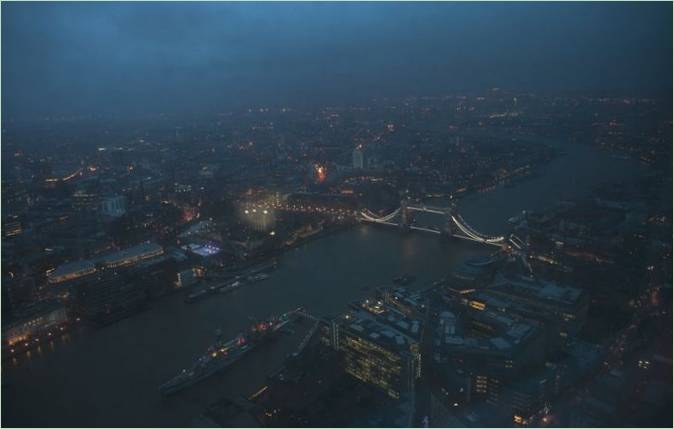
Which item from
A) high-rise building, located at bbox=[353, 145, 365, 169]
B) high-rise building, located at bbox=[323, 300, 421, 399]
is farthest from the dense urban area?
high-rise building, located at bbox=[353, 145, 365, 169]

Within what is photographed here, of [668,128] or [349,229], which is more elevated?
[668,128]

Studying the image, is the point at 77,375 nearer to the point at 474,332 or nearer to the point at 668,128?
the point at 474,332

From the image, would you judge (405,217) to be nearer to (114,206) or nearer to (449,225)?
(449,225)

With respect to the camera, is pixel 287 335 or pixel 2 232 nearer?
pixel 287 335

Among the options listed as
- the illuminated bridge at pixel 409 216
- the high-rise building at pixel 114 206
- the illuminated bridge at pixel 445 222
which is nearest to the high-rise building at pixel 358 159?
the illuminated bridge at pixel 409 216

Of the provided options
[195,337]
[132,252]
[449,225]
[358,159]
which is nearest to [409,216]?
[449,225]

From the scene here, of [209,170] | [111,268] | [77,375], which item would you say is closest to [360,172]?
[209,170]

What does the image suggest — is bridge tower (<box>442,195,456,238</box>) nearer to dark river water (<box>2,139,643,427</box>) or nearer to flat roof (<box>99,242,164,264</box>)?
dark river water (<box>2,139,643,427</box>)
